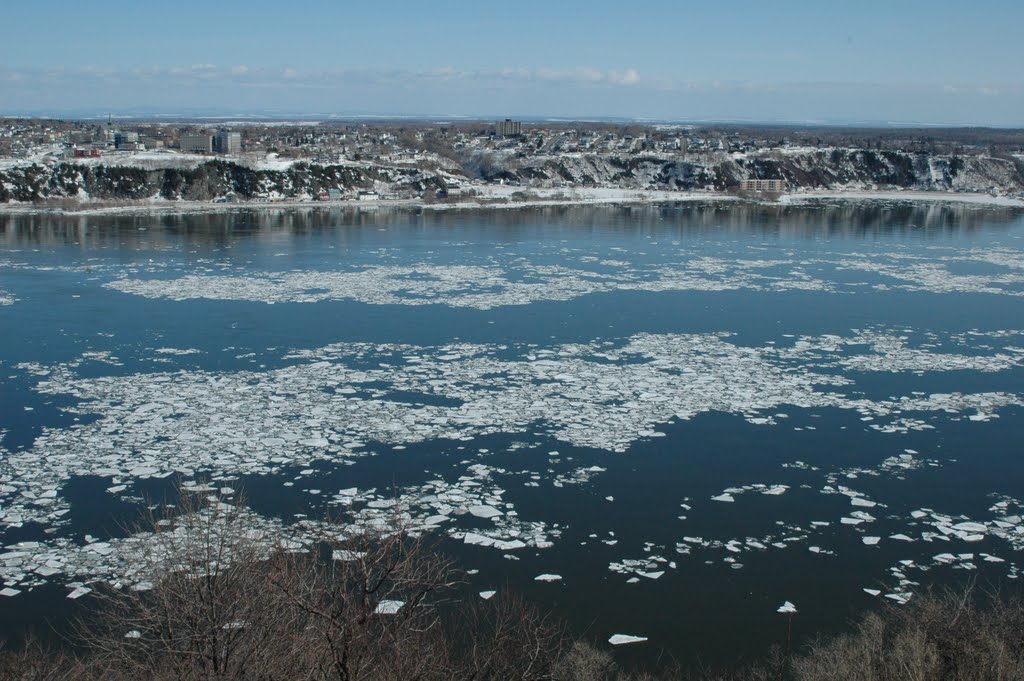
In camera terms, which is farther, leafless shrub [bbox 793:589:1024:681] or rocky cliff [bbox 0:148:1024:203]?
rocky cliff [bbox 0:148:1024:203]

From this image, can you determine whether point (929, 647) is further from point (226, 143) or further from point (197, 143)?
point (197, 143)

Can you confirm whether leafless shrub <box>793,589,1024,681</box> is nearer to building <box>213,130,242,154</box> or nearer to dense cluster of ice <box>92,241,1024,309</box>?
dense cluster of ice <box>92,241,1024,309</box>

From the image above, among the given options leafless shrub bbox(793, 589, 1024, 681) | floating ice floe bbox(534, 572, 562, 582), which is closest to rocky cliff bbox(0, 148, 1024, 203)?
floating ice floe bbox(534, 572, 562, 582)

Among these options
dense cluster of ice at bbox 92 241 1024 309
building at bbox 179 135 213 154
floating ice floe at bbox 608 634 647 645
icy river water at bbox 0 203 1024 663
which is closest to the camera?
floating ice floe at bbox 608 634 647 645

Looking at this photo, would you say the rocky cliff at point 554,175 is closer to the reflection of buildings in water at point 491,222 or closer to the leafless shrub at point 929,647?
the reflection of buildings in water at point 491,222

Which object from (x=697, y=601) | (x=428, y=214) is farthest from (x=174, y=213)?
(x=697, y=601)

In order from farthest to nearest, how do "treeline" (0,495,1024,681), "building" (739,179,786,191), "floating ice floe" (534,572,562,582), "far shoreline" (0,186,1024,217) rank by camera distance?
1. "building" (739,179,786,191)
2. "far shoreline" (0,186,1024,217)
3. "floating ice floe" (534,572,562,582)
4. "treeline" (0,495,1024,681)

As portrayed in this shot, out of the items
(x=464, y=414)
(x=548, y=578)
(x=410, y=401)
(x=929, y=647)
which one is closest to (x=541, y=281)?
(x=410, y=401)
